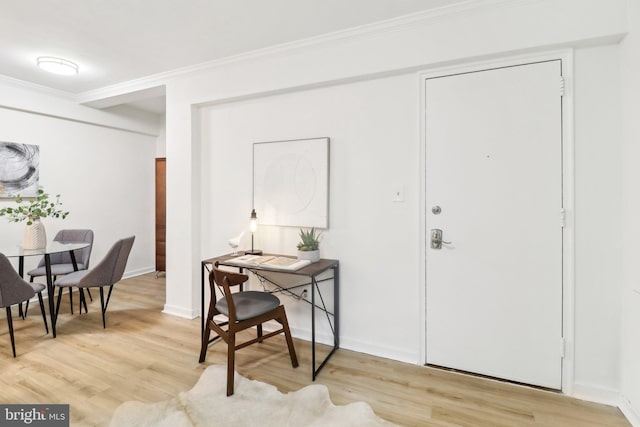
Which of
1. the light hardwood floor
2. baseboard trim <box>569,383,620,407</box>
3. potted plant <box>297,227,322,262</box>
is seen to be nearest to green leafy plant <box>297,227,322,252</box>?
potted plant <box>297,227,322,262</box>

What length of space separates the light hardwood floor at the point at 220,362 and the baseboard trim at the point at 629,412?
1.6 inches

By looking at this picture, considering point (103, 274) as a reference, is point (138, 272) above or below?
below

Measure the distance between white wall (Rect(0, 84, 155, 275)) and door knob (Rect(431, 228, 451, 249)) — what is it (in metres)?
4.30

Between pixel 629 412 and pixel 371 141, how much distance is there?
2.23 metres

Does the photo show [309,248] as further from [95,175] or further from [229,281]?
[95,175]

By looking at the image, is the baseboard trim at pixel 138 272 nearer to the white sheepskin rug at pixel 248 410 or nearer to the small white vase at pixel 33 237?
the small white vase at pixel 33 237

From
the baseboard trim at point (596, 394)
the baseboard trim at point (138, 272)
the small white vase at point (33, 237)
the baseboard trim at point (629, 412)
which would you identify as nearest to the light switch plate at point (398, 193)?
the baseboard trim at point (596, 394)

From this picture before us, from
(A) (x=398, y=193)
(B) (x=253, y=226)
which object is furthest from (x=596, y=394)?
(B) (x=253, y=226)

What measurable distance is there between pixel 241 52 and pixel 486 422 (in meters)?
3.17

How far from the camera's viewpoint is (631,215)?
5.98ft

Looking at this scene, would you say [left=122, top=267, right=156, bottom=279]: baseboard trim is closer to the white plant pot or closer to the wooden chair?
the wooden chair

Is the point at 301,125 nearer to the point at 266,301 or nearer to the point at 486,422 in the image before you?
the point at 266,301

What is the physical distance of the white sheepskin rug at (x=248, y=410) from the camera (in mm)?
1758

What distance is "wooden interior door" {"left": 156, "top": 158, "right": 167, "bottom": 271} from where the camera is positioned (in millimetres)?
5094
